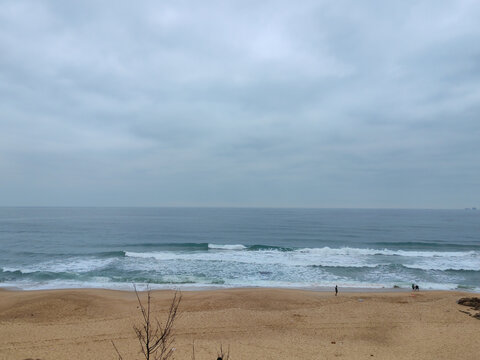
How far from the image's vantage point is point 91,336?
13.3m

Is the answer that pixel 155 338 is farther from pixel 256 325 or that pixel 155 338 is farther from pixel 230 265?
pixel 230 265

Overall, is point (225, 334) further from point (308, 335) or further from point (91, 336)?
point (91, 336)

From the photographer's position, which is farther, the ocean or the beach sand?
the ocean

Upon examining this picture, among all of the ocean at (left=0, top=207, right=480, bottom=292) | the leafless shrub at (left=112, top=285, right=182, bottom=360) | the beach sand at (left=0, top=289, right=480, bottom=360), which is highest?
the leafless shrub at (left=112, top=285, right=182, bottom=360)

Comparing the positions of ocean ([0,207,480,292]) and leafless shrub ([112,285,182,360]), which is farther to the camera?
ocean ([0,207,480,292])

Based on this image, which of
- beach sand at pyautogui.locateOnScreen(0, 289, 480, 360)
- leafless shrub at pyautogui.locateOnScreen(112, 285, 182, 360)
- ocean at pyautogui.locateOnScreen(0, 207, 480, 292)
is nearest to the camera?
leafless shrub at pyautogui.locateOnScreen(112, 285, 182, 360)

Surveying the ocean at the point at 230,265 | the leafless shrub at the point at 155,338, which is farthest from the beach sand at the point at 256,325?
the ocean at the point at 230,265

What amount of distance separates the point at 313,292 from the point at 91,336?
47.2 feet

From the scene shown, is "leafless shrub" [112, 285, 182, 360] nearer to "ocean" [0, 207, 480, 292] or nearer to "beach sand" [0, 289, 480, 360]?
"beach sand" [0, 289, 480, 360]

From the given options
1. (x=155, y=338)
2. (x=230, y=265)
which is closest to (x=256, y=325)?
(x=155, y=338)

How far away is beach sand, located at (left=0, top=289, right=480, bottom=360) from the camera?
39.0ft

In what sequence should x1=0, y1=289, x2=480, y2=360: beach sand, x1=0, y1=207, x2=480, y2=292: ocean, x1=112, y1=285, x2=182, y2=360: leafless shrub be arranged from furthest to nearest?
x1=0, y1=207, x2=480, y2=292: ocean
x1=0, y1=289, x2=480, y2=360: beach sand
x1=112, y1=285, x2=182, y2=360: leafless shrub

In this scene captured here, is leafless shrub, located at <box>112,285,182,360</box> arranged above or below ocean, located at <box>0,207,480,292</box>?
above

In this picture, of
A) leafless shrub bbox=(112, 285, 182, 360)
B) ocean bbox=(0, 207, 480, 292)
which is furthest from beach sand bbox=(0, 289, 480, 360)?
ocean bbox=(0, 207, 480, 292)
